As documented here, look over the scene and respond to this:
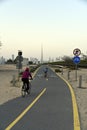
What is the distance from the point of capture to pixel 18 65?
128ft

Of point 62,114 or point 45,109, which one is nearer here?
point 62,114

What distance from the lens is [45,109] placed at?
16.8 metres

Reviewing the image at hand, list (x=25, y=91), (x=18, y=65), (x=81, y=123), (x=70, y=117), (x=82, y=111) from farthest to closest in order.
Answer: (x=18, y=65)
(x=25, y=91)
(x=82, y=111)
(x=70, y=117)
(x=81, y=123)

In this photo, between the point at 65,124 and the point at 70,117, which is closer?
the point at 65,124

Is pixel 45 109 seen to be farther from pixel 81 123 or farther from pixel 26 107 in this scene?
pixel 81 123

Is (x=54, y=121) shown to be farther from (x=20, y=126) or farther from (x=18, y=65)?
(x=18, y=65)

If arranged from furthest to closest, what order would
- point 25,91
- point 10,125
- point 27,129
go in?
point 25,91 → point 10,125 → point 27,129

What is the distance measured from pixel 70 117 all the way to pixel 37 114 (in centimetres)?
133

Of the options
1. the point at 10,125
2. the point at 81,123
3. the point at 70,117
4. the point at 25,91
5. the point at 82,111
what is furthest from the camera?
the point at 25,91

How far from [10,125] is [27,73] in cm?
1353

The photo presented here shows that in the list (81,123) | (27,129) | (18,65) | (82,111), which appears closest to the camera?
(27,129)

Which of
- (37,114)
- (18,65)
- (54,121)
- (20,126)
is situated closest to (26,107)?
(37,114)

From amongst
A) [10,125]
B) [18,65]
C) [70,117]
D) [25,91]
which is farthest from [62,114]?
[18,65]

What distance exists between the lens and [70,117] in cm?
1444
